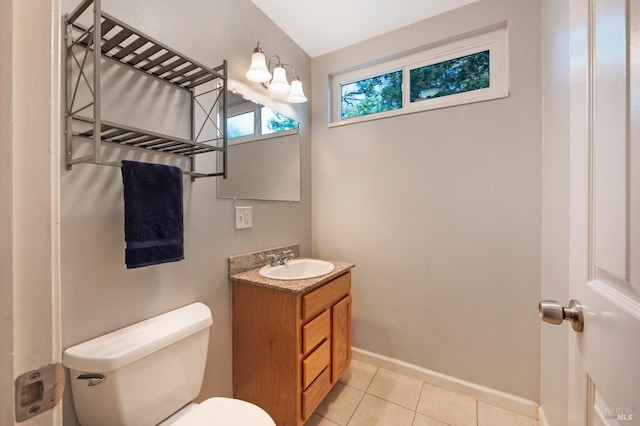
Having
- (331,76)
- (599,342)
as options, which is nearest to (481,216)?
(599,342)

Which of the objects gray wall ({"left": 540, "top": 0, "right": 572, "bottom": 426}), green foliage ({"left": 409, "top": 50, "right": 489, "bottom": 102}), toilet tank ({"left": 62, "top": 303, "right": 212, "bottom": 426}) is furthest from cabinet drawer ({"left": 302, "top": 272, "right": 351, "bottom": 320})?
green foliage ({"left": 409, "top": 50, "right": 489, "bottom": 102})

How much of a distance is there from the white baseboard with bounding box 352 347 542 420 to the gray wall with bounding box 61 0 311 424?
1.07m

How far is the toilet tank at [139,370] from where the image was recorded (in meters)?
0.84

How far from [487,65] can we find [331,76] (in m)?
1.13

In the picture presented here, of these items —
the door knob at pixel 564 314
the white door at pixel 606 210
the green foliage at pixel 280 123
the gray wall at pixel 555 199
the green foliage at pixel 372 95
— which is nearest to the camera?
the white door at pixel 606 210

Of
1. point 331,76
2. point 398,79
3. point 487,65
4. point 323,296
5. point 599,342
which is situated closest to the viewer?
point 599,342

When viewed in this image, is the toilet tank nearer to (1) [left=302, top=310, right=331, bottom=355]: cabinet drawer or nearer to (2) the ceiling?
(1) [left=302, top=310, right=331, bottom=355]: cabinet drawer

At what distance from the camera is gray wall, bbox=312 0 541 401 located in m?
1.49

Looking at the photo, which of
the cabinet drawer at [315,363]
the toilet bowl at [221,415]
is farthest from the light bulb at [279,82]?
the toilet bowl at [221,415]

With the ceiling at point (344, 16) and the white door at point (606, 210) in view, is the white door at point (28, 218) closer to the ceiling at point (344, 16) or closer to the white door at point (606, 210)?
the white door at point (606, 210)

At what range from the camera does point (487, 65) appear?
165 cm

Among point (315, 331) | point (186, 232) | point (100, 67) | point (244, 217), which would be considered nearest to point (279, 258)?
point (244, 217)

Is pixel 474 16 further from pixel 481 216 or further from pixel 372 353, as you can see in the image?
Result: pixel 372 353

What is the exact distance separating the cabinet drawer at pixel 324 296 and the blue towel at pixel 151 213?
64 cm
